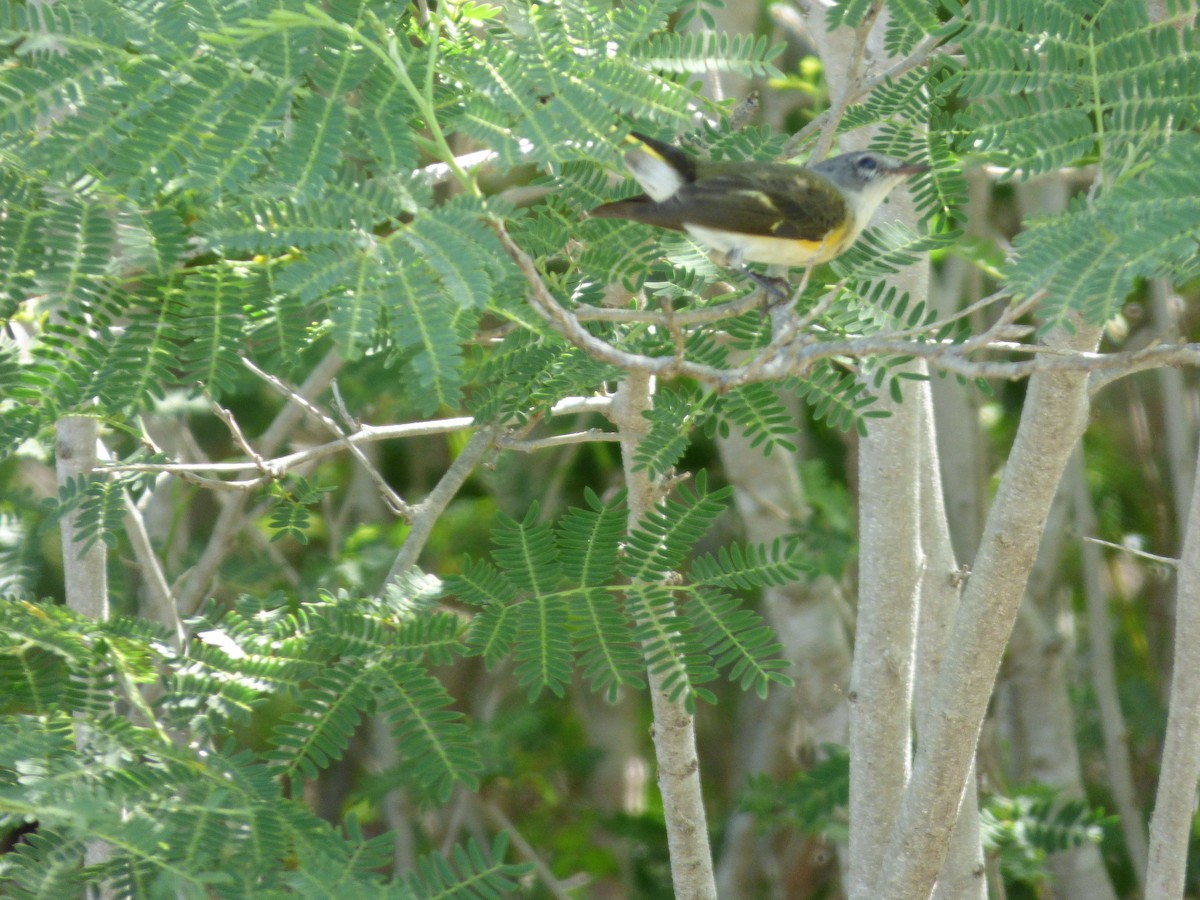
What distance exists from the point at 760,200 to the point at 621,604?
83 centimetres

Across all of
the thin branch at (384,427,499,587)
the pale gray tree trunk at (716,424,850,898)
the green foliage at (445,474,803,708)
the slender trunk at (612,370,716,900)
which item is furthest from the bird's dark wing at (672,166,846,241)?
the pale gray tree trunk at (716,424,850,898)

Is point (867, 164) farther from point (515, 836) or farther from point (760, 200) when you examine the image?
point (515, 836)

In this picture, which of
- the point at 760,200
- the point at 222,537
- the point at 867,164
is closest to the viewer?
the point at 760,200

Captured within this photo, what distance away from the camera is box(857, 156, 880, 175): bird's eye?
2.53m

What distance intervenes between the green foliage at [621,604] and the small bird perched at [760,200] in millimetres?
487

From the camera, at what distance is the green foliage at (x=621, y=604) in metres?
2.17

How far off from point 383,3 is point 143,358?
698mm

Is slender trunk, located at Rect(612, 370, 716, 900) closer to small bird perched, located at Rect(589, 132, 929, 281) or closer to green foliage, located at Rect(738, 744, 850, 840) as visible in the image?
small bird perched, located at Rect(589, 132, 929, 281)

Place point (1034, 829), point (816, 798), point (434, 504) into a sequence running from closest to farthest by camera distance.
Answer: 1. point (434, 504)
2. point (1034, 829)
3. point (816, 798)

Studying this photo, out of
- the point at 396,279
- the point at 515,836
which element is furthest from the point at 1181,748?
the point at 515,836

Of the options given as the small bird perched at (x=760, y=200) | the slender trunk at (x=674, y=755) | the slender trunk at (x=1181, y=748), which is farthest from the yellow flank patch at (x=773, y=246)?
the slender trunk at (x=1181, y=748)

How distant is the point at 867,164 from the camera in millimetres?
2559

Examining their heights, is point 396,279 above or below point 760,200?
below

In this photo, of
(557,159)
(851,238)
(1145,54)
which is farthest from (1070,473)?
(557,159)
